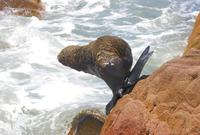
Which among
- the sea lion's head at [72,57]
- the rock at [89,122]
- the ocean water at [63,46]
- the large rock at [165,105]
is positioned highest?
the large rock at [165,105]

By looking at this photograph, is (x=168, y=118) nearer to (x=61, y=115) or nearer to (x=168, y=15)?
(x=61, y=115)

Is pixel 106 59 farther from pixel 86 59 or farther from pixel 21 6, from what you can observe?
pixel 21 6

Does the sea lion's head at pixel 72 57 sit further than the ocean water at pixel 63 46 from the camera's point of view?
No

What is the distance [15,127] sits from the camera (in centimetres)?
646

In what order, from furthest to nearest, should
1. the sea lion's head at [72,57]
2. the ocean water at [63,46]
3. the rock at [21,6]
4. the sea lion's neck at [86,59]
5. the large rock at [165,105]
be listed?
the rock at [21,6] → the ocean water at [63,46] → the sea lion's head at [72,57] → the sea lion's neck at [86,59] → the large rock at [165,105]

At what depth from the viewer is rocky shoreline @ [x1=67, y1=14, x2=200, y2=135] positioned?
3.18m

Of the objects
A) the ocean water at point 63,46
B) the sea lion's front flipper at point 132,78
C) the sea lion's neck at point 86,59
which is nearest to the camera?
the sea lion's front flipper at point 132,78

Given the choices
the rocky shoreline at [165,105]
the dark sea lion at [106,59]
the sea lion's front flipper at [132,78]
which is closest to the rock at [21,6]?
the dark sea lion at [106,59]

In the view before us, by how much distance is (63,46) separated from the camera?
11031 millimetres

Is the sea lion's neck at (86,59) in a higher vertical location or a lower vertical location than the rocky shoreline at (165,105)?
lower

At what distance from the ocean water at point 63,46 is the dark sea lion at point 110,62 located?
1417mm

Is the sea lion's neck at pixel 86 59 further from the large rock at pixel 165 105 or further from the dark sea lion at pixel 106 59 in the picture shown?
the large rock at pixel 165 105

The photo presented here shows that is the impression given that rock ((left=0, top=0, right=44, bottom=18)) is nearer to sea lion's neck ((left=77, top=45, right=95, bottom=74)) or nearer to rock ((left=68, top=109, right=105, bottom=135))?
sea lion's neck ((left=77, top=45, right=95, bottom=74))

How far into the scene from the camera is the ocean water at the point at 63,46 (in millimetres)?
7055
